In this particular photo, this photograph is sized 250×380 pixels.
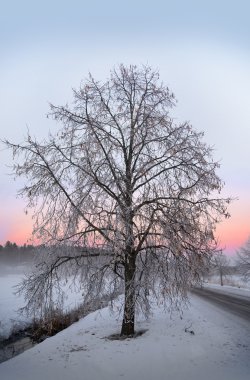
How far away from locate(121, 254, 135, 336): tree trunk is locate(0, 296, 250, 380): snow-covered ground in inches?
25.0

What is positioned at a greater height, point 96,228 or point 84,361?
point 96,228

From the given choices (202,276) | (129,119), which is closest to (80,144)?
(129,119)

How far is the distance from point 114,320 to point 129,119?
326 inches

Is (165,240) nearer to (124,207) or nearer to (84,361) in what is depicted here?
(124,207)

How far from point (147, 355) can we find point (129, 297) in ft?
6.13

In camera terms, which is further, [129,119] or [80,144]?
[129,119]

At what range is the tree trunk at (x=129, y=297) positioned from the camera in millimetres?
12164

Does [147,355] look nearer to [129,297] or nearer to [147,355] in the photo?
[147,355]

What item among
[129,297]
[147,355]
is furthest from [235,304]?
[147,355]

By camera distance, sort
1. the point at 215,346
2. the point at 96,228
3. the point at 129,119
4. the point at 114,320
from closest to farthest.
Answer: the point at 215,346, the point at 96,228, the point at 129,119, the point at 114,320

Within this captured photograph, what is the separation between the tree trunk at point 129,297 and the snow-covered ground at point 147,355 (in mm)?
634

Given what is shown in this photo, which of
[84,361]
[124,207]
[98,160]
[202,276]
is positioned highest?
[98,160]

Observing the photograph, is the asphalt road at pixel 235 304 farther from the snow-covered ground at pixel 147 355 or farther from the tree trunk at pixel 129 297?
the tree trunk at pixel 129 297

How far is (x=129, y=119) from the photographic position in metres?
14.3
